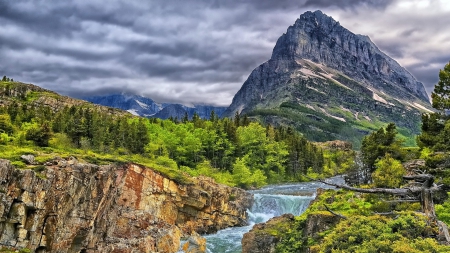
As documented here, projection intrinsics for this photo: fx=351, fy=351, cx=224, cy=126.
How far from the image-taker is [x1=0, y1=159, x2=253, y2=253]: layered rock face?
1224 inches

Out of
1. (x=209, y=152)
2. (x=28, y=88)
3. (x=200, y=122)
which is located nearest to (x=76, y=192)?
(x=209, y=152)

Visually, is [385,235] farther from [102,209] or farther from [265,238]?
[102,209]

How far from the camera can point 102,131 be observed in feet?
236

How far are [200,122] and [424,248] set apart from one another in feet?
298

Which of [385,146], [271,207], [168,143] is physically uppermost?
[385,146]

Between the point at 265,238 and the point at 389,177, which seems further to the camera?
the point at 389,177

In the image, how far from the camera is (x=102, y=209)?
4019 centimetres

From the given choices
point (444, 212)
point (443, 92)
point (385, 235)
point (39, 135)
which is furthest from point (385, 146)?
point (39, 135)

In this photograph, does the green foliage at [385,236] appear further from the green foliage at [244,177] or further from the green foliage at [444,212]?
the green foliage at [244,177]

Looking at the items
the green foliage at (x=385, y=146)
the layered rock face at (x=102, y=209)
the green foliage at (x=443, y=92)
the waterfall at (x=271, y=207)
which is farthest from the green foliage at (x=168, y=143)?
the green foliage at (x=443, y=92)

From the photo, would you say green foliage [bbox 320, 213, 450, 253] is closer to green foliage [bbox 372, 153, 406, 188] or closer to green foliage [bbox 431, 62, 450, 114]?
green foliage [bbox 372, 153, 406, 188]

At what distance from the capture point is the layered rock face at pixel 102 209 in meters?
31.1

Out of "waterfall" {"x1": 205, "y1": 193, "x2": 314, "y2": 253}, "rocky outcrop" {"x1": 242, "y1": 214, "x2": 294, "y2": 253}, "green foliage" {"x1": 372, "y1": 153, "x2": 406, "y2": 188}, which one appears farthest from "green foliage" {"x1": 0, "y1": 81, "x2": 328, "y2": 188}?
"green foliage" {"x1": 372, "y1": 153, "x2": 406, "y2": 188}

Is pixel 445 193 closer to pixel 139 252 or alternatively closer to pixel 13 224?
pixel 139 252
